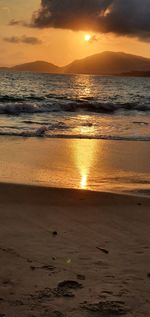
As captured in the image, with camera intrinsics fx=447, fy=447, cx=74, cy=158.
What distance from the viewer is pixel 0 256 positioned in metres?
3.51

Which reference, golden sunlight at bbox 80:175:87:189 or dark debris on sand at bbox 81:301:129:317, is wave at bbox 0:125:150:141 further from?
dark debris on sand at bbox 81:301:129:317

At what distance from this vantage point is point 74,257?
139 inches

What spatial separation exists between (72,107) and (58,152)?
54.4 feet

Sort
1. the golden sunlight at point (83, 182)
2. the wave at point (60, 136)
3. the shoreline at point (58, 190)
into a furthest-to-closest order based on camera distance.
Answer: the wave at point (60, 136) < the golden sunlight at point (83, 182) < the shoreline at point (58, 190)

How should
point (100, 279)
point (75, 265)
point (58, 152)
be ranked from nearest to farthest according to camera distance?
point (100, 279) < point (75, 265) < point (58, 152)

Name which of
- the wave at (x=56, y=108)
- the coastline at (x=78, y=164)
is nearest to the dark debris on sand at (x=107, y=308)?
the coastline at (x=78, y=164)

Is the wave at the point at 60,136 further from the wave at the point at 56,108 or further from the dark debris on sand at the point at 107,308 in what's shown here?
the dark debris on sand at the point at 107,308

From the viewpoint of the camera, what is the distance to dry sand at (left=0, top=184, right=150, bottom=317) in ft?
9.30

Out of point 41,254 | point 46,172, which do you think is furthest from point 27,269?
point 46,172

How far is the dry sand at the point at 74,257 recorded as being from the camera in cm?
284

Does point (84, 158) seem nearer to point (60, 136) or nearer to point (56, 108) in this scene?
point (60, 136)

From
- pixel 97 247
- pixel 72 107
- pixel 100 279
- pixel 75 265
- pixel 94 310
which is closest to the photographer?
pixel 94 310

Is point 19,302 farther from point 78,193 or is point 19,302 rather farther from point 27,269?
point 78,193

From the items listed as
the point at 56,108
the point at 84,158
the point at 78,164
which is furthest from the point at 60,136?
the point at 56,108
